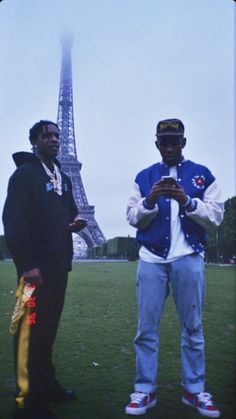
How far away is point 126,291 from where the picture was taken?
1062 cm

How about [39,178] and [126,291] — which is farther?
[126,291]

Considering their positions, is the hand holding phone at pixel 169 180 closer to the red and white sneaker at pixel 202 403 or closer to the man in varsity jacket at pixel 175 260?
the man in varsity jacket at pixel 175 260

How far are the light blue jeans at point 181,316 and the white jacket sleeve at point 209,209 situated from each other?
270 millimetres

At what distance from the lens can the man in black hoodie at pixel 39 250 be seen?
3004 mm

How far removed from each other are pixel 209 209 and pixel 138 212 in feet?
1.67

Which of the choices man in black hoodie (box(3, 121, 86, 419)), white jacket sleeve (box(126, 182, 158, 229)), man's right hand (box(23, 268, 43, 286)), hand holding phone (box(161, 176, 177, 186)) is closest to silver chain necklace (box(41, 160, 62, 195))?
man in black hoodie (box(3, 121, 86, 419))

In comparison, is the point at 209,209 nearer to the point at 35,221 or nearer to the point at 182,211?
the point at 182,211

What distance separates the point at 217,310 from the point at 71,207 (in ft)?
16.2

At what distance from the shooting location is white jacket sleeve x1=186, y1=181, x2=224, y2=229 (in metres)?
3.17

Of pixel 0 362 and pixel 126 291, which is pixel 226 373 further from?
pixel 126 291

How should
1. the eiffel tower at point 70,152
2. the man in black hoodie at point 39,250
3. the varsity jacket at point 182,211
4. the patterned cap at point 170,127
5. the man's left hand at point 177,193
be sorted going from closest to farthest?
the man in black hoodie at point 39,250 → the man's left hand at point 177,193 → the varsity jacket at point 182,211 → the patterned cap at point 170,127 → the eiffel tower at point 70,152

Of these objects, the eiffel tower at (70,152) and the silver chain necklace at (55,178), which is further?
the eiffel tower at (70,152)

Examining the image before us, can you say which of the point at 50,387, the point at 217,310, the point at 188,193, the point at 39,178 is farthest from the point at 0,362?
the point at 217,310

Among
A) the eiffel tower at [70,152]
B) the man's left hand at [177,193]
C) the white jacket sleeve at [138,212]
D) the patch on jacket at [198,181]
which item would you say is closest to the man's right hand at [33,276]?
the white jacket sleeve at [138,212]
